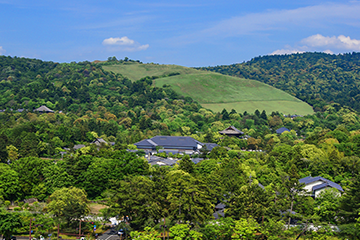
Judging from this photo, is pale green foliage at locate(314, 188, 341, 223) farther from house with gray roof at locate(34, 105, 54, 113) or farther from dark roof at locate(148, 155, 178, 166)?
house with gray roof at locate(34, 105, 54, 113)

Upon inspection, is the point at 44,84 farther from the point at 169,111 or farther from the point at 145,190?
the point at 145,190

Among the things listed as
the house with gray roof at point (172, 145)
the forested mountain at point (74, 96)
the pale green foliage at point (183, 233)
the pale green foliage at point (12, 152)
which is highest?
the forested mountain at point (74, 96)

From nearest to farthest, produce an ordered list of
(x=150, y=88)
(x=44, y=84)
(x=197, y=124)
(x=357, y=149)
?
1. (x=357, y=149)
2. (x=197, y=124)
3. (x=44, y=84)
4. (x=150, y=88)

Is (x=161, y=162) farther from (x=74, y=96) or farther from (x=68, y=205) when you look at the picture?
(x=74, y=96)

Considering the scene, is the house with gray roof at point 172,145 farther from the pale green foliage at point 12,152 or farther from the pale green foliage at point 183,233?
the pale green foliage at point 183,233

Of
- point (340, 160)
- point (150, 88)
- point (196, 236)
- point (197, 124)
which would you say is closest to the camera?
point (196, 236)

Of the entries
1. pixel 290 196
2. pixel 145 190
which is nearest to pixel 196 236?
pixel 145 190

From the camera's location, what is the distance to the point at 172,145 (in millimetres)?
95562

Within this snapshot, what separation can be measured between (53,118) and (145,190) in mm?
89748

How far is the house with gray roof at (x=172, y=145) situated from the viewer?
94.3m

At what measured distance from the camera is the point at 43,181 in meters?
54.5

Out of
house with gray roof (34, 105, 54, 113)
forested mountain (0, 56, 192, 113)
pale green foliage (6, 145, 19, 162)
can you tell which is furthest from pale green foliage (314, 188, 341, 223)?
forested mountain (0, 56, 192, 113)

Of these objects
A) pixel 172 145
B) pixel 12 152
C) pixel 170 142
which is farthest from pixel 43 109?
pixel 12 152

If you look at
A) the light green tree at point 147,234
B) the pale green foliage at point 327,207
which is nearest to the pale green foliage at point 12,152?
the light green tree at point 147,234
